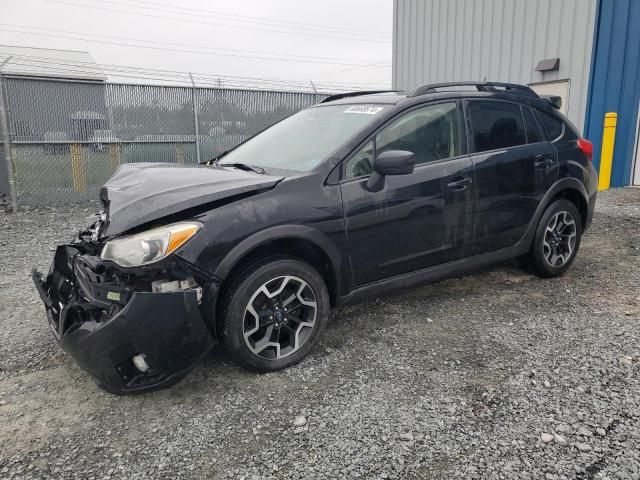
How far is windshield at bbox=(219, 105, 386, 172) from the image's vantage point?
337cm

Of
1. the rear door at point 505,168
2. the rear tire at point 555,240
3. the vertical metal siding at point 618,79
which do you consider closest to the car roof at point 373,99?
the rear door at point 505,168

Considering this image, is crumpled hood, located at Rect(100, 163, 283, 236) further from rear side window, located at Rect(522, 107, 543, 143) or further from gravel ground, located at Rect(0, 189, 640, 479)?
rear side window, located at Rect(522, 107, 543, 143)

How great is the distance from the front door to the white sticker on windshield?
0.59ft

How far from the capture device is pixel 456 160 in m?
3.73

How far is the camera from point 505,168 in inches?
156

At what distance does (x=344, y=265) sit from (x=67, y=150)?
6.93 m

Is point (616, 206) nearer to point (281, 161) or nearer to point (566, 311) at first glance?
point (566, 311)

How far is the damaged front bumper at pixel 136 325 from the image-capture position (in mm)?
2453

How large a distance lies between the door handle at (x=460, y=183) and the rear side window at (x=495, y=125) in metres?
0.31

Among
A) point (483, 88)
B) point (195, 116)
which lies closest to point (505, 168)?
point (483, 88)

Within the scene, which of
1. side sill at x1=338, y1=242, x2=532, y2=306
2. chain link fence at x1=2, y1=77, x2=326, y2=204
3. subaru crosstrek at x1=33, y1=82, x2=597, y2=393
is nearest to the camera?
subaru crosstrek at x1=33, y1=82, x2=597, y2=393

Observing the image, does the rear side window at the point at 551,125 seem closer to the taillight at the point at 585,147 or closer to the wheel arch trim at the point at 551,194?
the taillight at the point at 585,147

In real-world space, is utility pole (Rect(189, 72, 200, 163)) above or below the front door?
above

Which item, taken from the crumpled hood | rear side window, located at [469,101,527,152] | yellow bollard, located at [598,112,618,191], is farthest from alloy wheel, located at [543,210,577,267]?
yellow bollard, located at [598,112,618,191]
